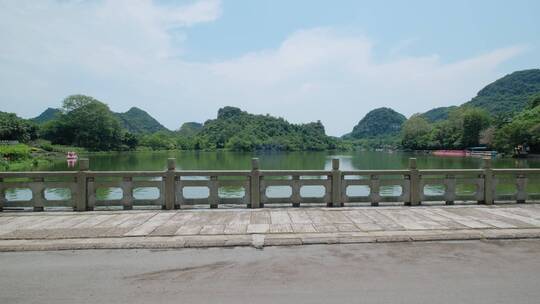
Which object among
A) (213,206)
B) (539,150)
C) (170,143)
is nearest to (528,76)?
(539,150)

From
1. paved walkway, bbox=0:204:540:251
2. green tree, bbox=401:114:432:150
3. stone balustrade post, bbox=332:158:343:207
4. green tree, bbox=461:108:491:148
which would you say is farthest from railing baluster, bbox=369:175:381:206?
green tree, bbox=401:114:432:150

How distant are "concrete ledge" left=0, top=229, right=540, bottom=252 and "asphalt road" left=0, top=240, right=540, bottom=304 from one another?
190mm

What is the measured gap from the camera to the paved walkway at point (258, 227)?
21.5ft

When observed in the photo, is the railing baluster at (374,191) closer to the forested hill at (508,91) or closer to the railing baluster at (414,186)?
the railing baluster at (414,186)

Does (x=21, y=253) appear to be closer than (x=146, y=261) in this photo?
No

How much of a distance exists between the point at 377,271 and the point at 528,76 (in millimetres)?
196396

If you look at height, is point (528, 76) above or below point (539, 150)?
above

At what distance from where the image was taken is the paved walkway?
6547mm

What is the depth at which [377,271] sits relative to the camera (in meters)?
5.16

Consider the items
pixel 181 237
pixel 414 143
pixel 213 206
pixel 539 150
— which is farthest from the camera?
pixel 414 143

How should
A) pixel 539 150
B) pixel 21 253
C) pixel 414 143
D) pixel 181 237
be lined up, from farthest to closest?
pixel 414 143 → pixel 539 150 → pixel 181 237 → pixel 21 253

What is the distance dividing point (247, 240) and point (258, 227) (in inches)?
37.6

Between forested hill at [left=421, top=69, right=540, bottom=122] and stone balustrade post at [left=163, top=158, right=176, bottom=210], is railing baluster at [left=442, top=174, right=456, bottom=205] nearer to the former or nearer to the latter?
stone balustrade post at [left=163, top=158, right=176, bottom=210]

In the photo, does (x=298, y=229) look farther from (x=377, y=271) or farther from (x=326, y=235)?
(x=377, y=271)
